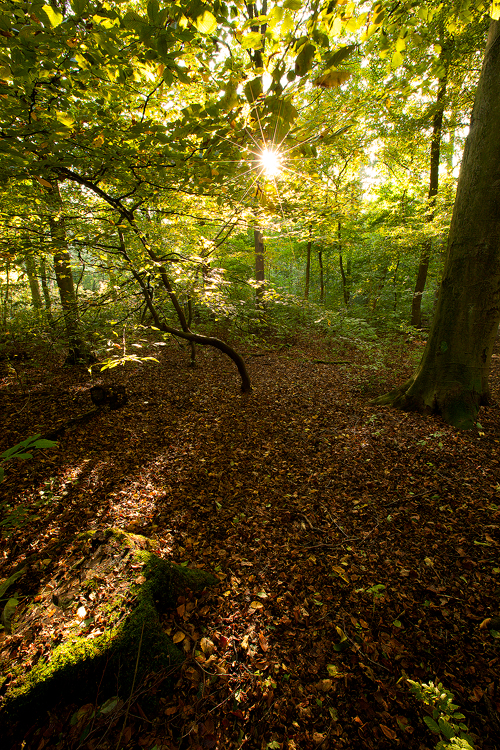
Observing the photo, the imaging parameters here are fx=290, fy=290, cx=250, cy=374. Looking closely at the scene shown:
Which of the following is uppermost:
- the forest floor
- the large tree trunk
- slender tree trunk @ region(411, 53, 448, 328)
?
slender tree trunk @ region(411, 53, 448, 328)

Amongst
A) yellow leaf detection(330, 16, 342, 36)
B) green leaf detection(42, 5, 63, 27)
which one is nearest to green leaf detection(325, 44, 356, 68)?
yellow leaf detection(330, 16, 342, 36)

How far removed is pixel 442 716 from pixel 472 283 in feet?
15.2

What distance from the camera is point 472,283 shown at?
→ 4160 mm

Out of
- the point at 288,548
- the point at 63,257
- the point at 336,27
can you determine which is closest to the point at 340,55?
the point at 336,27

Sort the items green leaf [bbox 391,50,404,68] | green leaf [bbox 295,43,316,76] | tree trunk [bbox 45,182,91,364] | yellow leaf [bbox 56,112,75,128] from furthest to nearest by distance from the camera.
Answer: tree trunk [bbox 45,182,91,364] < yellow leaf [bbox 56,112,75,128] < green leaf [bbox 391,50,404,68] < green leaf [bbox 295,43,316,76]

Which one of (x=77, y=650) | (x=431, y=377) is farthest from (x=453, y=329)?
(x=77, y=650)

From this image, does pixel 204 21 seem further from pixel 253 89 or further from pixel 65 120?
pixel 65 120

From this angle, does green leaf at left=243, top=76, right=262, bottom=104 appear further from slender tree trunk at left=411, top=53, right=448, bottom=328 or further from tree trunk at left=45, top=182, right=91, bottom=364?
slender tree trunk at left=411, top=53, right=448, bottom=328

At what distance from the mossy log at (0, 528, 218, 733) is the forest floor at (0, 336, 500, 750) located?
0.27 ft

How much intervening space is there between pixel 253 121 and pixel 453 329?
13.1 feet

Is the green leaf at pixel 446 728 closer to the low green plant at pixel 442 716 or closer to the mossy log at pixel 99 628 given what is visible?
the low green plant at pixel 442 716

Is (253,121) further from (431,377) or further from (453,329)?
(431,377)

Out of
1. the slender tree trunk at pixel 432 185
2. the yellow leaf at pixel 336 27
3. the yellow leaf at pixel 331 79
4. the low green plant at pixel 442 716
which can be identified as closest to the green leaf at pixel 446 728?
the low green plant at pixel 442 716

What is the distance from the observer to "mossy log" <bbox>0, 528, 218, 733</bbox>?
5.36 feet
